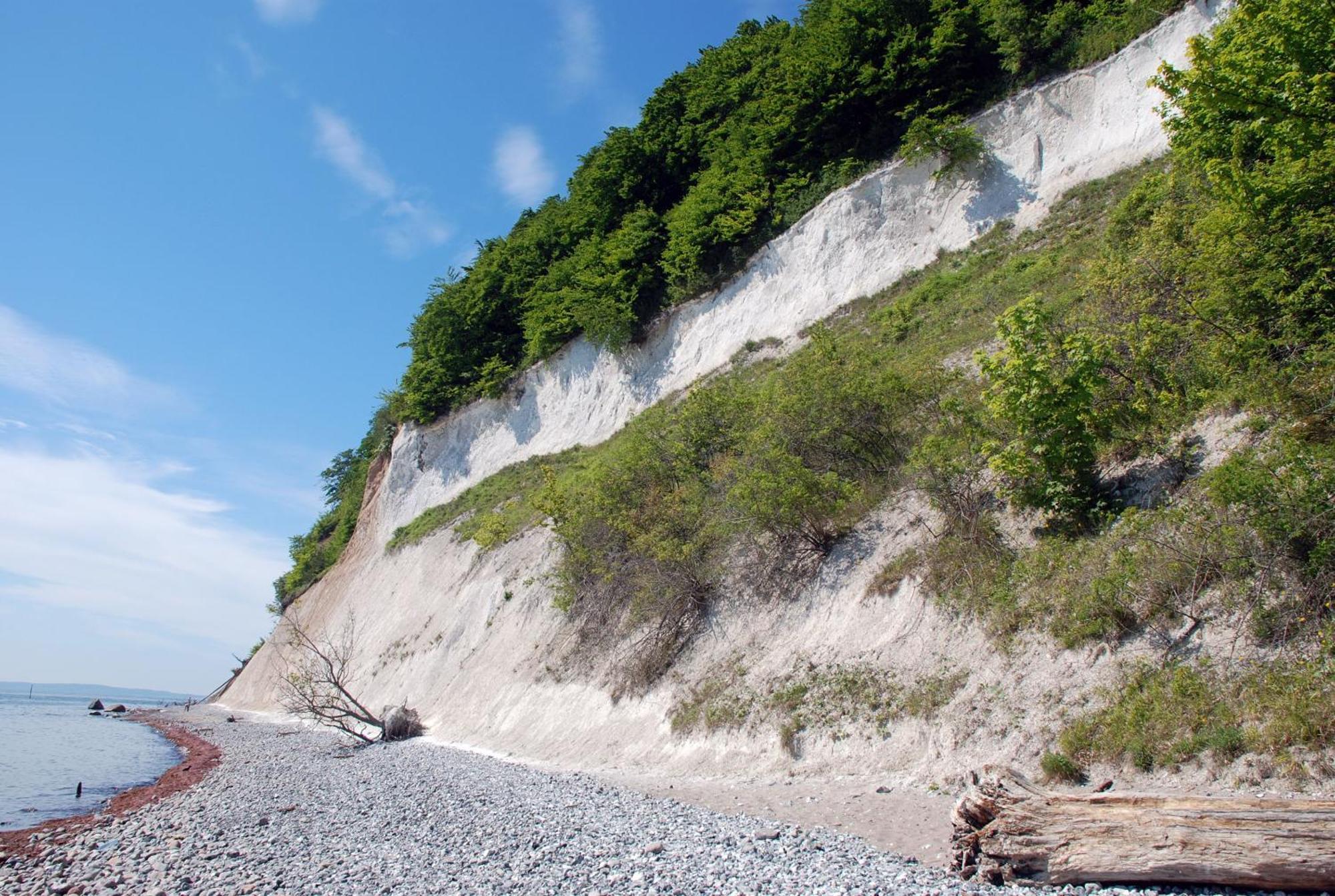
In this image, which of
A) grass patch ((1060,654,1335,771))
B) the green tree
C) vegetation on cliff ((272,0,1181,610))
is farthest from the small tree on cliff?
grass patch ((1060,654,1335,771))

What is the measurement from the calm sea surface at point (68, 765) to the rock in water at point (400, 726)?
576cm

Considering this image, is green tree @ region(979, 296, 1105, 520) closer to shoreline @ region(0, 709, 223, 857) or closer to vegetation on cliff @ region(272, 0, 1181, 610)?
shoreline @ region(0, 709, 223, 857)

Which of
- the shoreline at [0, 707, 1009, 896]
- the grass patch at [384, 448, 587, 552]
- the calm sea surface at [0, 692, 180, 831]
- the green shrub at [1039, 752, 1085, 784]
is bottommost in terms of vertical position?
the calm sea surface at [0, 692, 180, 831]

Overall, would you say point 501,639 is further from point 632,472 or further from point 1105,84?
point 1105,84

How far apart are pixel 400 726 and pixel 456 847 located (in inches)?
585

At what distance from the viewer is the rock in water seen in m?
21.9

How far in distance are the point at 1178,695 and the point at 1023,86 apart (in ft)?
75.1

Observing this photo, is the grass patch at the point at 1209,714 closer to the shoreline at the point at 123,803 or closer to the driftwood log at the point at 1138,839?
the driftwood log at the point at 1138,839

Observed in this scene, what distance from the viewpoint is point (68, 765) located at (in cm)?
2344

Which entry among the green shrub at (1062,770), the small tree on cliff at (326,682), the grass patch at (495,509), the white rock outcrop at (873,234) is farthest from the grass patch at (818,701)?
the white rock outcrop at (873,234)

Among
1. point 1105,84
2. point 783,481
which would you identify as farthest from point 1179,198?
point 1105,84

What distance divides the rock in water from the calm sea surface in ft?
18.9

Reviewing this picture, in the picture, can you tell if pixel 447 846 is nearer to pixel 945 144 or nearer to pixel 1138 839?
pixel 1138 839

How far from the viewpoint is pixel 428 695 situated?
2495 centimetres
